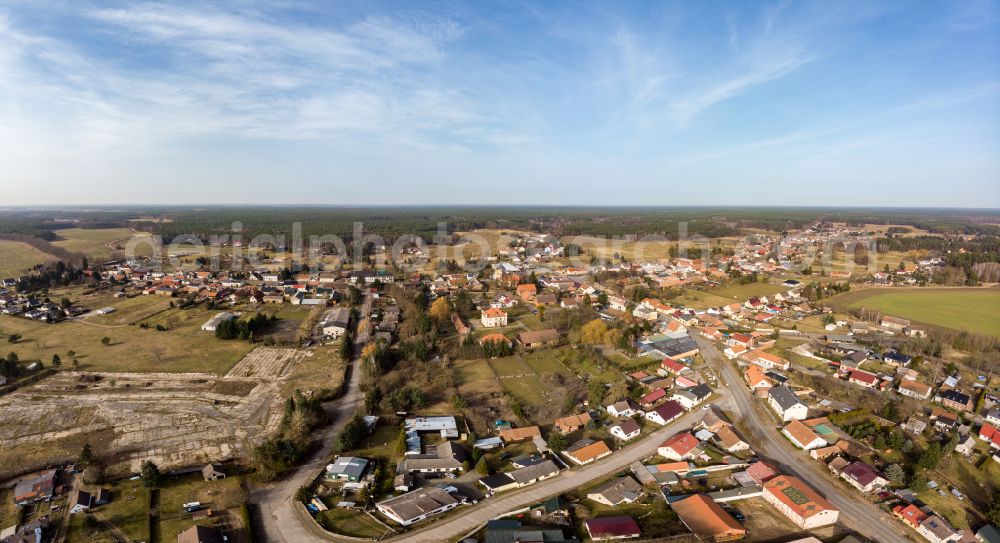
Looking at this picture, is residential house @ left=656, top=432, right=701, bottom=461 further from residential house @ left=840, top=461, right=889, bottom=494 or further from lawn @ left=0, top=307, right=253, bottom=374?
lawn @ left=0, top=307, right=253, bottom=374

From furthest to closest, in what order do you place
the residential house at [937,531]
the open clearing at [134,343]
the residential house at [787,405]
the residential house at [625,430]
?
the open clearing at [134,343]
the residential house at [787,405]
the residential house at [625,430]
the residential house at [937,531]

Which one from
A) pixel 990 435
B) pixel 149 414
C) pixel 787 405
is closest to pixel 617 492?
pixel 787 405

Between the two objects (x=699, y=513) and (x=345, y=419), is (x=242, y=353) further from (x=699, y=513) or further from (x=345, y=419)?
(x=699, y=513)

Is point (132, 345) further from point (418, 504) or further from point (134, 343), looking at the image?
point (418, 504)

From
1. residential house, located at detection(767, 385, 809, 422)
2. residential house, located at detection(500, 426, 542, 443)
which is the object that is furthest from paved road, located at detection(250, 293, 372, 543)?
residential house, located at detection(767, 385, 809, 422)

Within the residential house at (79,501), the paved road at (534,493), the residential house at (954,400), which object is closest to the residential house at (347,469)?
the paved road at (534,493)

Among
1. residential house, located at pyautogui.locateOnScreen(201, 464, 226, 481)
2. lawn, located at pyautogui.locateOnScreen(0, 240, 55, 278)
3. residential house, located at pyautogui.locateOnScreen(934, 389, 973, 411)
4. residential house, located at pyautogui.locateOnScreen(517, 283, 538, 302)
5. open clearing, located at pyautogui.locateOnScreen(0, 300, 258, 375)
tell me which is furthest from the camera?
lawn, located at pyautogui.locateOnScreen(0, 240, 55, 278)

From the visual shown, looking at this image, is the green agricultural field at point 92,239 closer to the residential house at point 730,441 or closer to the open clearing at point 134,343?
the open clearing at point 134,343
